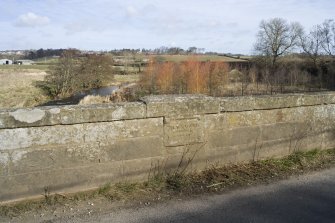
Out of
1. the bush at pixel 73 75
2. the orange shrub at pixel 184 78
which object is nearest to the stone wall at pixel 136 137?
A: the orange shrub at pixel 184 78

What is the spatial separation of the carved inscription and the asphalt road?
84 centimetres

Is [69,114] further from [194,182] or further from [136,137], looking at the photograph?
[194,182]

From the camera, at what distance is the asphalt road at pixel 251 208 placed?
359 centimetres

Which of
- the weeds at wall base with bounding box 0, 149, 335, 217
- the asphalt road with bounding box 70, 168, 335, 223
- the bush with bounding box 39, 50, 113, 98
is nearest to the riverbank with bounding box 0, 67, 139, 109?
the bush with bounding box 39, 50, 113, 98

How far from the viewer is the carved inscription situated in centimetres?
462

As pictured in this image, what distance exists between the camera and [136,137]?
442cm

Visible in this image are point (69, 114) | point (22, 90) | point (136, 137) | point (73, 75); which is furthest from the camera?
point (73, 75)

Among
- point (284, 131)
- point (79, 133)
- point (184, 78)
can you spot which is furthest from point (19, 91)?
point (79, 133)

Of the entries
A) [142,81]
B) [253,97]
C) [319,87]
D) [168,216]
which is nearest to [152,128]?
[168,216]

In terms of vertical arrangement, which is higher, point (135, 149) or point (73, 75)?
point (73, 75)

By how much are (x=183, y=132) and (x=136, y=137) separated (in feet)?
2.12

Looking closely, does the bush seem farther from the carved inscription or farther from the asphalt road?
the asphalt road

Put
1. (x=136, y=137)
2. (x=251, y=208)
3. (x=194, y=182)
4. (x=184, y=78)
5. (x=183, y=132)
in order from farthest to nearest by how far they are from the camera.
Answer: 1. (x=184, y=78)
2. (x=183, y=132)
3. (x=194, y=182)
4. (x=136, y=137)
5. (x=251, y=208)

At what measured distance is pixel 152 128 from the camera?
4516 mm
